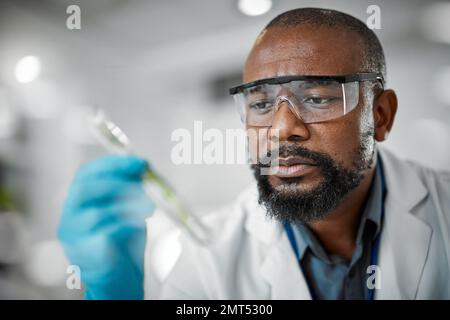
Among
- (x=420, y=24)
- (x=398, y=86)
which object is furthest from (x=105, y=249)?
(x=420, y=24)

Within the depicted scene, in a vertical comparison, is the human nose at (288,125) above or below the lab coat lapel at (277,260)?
above

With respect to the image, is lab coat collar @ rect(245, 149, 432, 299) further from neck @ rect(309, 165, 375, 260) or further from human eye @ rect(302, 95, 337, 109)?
human eye @ rect(302, 95, 337, 109)

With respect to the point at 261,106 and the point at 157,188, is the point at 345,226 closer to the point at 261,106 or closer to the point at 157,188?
the point at 261,106

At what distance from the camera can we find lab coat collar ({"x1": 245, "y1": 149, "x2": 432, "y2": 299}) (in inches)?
36.4

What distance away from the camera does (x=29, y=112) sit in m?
1.15

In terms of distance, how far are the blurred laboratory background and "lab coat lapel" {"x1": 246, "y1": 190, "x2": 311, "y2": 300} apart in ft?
0.32

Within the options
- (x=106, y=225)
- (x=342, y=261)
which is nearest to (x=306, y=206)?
(x=342, y=261)

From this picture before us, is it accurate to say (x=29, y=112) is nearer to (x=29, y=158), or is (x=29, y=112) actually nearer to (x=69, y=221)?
(x=29, y=158)

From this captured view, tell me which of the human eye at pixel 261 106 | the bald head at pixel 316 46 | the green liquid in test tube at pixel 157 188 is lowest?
the green liquid in test tube at pixel 157 188

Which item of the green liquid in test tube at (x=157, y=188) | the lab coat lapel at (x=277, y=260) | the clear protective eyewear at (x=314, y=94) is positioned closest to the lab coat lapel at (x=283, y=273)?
the lab coat lapel at (x=277, y=260)

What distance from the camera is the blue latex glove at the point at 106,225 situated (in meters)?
0.95

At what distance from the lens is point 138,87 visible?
3.51 ft

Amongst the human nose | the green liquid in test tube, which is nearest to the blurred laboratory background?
the green liquid in test tube

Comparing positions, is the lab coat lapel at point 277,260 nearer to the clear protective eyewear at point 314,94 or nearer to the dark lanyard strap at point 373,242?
the dark lanyard strap at point 373,242
